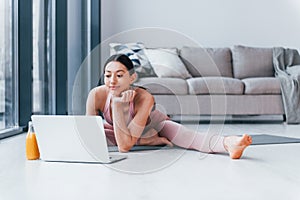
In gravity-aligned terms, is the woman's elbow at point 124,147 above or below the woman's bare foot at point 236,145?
below

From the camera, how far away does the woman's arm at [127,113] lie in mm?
2045

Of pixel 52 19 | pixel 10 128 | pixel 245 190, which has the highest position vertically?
pixel 52 19

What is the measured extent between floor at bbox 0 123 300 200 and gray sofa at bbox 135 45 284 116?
1.15 feet

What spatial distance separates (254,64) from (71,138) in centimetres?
347

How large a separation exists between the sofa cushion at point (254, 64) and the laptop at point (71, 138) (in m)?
3.30

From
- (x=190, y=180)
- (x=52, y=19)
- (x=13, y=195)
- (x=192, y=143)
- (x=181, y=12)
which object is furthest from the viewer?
(x=181, y=12)

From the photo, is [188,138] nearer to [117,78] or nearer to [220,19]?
[117,78]

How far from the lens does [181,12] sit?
18.1 feet

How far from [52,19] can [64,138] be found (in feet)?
6.67

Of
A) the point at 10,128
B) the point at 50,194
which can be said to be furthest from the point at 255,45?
the point at 50,194

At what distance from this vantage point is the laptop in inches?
74.4

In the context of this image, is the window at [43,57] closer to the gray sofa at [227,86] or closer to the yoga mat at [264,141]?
the gray sofa at [227,86]

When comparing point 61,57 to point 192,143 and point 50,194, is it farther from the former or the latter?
point 50,194

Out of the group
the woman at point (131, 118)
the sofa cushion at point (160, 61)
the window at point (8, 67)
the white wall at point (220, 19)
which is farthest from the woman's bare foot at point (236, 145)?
the white wall at point (220, 19)
